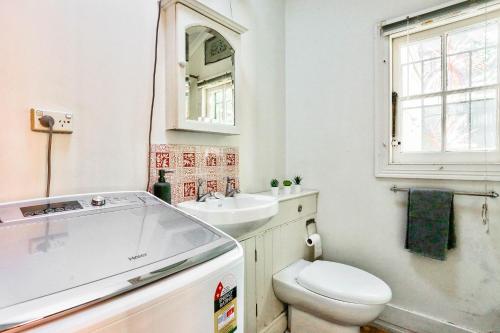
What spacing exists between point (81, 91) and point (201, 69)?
0.60 m

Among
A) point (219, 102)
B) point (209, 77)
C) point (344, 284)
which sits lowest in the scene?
point (344, 284)

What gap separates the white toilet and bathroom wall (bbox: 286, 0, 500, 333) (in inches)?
13.8

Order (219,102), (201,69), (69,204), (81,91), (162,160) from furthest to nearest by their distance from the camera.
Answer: (219,102) → (201,69) → (162,160) → (81,91) → (69,204)

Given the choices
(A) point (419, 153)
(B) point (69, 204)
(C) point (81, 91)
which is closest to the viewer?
(B) point (69, 204)

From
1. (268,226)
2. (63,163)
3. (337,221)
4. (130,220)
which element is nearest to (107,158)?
(63,163)

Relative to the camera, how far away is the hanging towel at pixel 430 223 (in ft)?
4.75

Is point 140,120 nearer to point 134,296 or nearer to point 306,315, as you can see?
point 134,296

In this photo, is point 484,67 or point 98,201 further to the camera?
point 484,67

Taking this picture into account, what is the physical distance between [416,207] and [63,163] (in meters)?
1.80

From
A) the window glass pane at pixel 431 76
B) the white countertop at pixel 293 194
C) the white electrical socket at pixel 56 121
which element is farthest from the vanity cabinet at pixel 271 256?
the window glass pane at pixel 431 76

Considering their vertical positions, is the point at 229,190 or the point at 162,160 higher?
the point at 162,160

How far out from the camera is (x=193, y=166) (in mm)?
1461

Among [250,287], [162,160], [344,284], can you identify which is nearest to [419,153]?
[344,284]

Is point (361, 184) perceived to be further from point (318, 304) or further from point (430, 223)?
point (318, 304)
